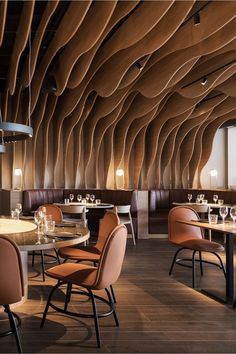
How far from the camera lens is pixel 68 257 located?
3830 mm

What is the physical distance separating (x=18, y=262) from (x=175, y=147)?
8.89 m

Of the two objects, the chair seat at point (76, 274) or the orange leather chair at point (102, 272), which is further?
the chair seat at point (76, 274)

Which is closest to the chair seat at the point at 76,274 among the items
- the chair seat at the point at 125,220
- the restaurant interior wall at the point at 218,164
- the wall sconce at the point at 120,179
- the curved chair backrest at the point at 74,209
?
the curved chair backrest at the point at 74,209

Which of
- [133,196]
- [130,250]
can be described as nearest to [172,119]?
[133,196]

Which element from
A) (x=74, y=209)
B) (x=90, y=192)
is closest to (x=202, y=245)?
(x=74, y=209)

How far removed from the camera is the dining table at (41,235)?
9.33 feet

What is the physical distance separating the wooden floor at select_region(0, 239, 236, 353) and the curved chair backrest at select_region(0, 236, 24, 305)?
0.55 meters

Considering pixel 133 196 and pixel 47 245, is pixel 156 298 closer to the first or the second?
pixel 47 245

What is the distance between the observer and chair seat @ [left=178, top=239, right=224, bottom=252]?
4371 mm

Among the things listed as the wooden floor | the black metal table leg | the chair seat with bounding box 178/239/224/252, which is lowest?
the wooden floor

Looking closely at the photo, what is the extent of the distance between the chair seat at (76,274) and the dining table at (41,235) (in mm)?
268

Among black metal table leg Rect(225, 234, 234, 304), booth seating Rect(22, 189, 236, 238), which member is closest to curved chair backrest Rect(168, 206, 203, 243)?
black metal table leg Rect(225, 234, 234, 304)

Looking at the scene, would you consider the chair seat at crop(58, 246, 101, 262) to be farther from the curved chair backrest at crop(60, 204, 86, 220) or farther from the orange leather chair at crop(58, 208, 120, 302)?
the curved chair backrest at crop(60, 204, 86, 220)

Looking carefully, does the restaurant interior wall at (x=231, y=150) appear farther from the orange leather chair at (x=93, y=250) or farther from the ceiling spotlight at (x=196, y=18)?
the orange leather chair at (x=93, y=250)
